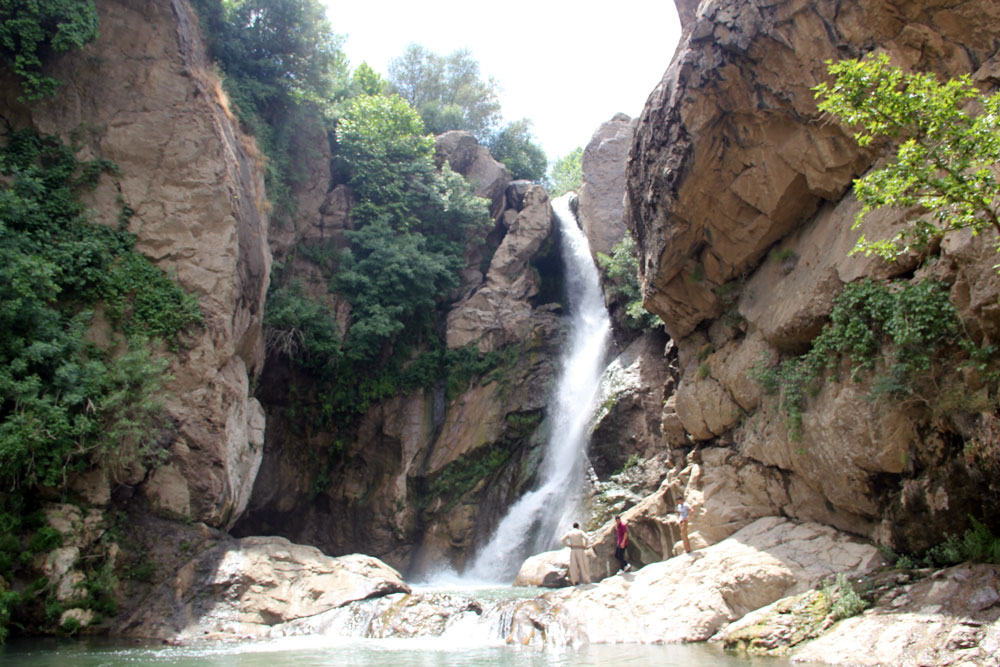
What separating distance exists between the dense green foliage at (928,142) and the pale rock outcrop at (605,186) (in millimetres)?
18090

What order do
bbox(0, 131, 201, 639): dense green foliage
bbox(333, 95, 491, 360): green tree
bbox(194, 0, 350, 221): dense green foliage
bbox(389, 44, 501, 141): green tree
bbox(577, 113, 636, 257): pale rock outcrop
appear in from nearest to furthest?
bbox(0, 131, 201, 639): dense green foliage
bbox(194, 0, 350, 221): dense green foliage
bbox(333, 95, 491, 360): green tree
bbox(577, 113, 636, 257): pale rock outcrop
bbox(389, 44, 501, 141): green tree

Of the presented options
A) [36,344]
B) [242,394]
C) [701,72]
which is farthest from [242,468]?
[701,72]

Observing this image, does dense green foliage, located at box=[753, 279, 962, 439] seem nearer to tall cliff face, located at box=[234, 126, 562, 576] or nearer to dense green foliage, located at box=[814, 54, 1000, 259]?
dense green foliage, located at box=[814, 54, 1000, 259]

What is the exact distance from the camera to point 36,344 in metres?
12.8

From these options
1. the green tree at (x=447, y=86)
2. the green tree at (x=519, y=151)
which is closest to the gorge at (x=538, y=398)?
the green tree at (x=519, y=151)

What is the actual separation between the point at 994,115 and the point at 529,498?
17.0m

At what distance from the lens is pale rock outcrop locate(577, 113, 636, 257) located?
27.1 m

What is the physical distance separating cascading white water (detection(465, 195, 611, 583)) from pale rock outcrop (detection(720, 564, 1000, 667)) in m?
11.0

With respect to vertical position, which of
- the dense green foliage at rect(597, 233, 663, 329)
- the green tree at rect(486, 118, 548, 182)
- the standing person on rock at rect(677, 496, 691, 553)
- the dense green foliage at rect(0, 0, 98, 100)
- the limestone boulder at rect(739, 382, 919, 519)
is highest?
the green tree at rect(486, 118, 548, 182)

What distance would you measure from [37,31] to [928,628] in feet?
67.9

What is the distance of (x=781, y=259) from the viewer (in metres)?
13.4

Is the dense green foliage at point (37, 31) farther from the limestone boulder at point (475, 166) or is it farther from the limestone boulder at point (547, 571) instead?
the limestone boulder at point (547, 571)

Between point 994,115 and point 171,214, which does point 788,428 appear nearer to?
point 994,115

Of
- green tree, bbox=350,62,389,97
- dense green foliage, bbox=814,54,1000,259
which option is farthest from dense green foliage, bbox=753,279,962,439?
green tree, bbox=350,62,389,97
